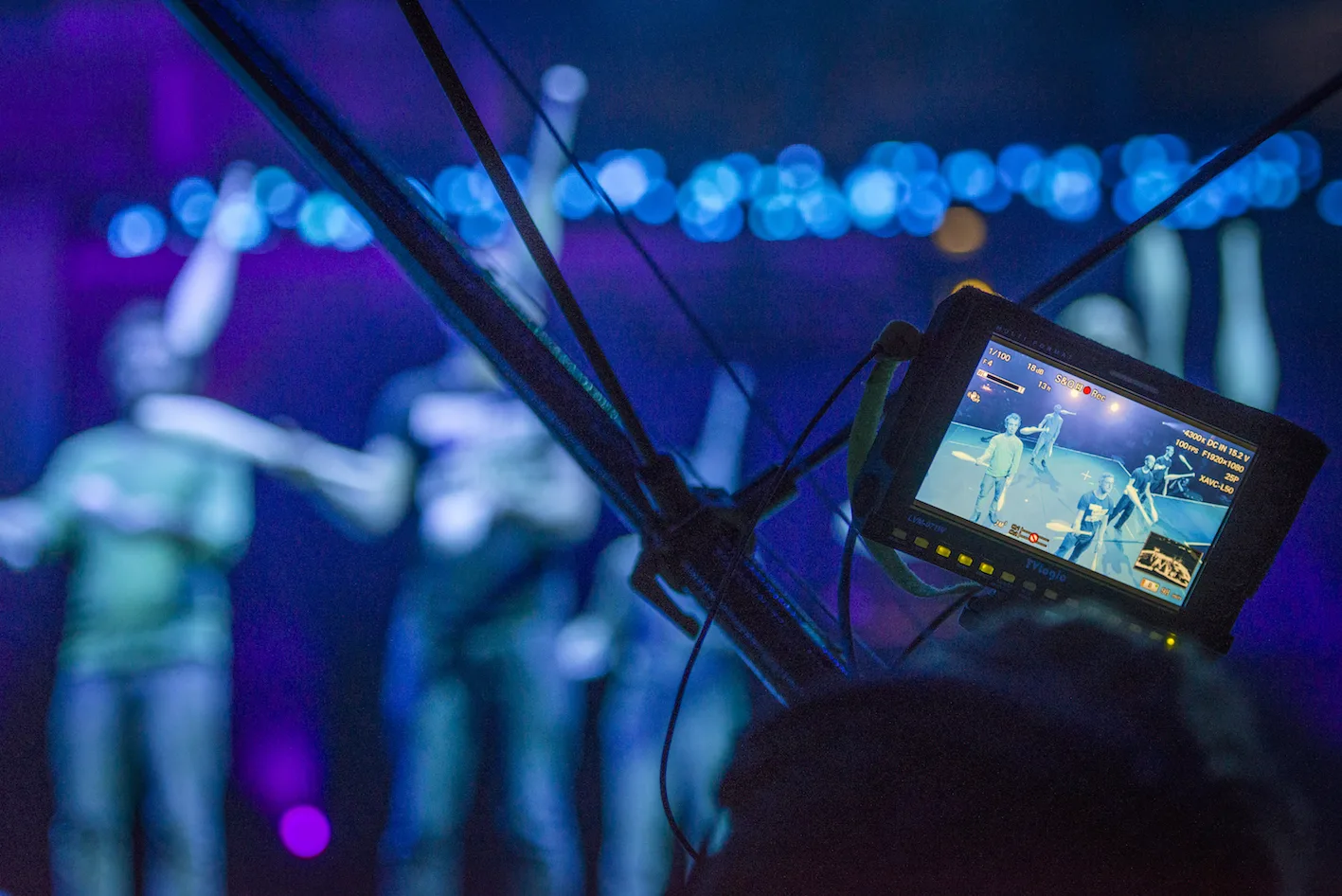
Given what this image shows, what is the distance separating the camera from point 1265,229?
Result: 2939 mm

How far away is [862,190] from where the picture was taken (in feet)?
9.74

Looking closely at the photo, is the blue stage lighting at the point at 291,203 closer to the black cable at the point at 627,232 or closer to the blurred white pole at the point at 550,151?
the blurred white pole at the point at 550,151

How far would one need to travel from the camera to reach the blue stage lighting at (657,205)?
299 centimetres

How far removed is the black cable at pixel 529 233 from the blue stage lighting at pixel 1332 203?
11.5 ft

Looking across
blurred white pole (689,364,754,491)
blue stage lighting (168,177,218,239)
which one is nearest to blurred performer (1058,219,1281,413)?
Result: blurred white pole (689,364,754,491)

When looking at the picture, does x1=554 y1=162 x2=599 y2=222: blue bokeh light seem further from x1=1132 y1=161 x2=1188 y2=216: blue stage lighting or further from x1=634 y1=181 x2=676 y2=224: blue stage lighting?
x1=1132 y1=161 x2=1188 y2=216: blue stage lighting

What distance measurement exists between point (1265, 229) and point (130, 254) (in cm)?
443

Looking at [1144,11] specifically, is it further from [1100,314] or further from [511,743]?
[511,743]

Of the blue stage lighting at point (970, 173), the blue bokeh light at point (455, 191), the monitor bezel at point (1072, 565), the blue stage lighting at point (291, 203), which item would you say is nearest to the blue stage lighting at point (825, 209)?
the blue stage lighting at point (970, 173)

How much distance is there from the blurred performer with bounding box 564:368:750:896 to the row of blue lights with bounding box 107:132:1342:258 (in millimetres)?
A: 860

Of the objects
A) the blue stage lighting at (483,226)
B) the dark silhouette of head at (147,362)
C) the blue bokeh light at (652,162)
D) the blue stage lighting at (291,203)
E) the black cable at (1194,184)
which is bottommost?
the dark silhouette of head at (147,362)

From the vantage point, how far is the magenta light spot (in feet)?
8.91

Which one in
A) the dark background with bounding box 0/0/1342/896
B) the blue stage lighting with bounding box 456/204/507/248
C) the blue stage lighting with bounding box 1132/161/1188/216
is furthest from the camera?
the blue stage lighting with bounding box 456/204/507/248

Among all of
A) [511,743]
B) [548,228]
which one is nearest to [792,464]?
[511,743]
